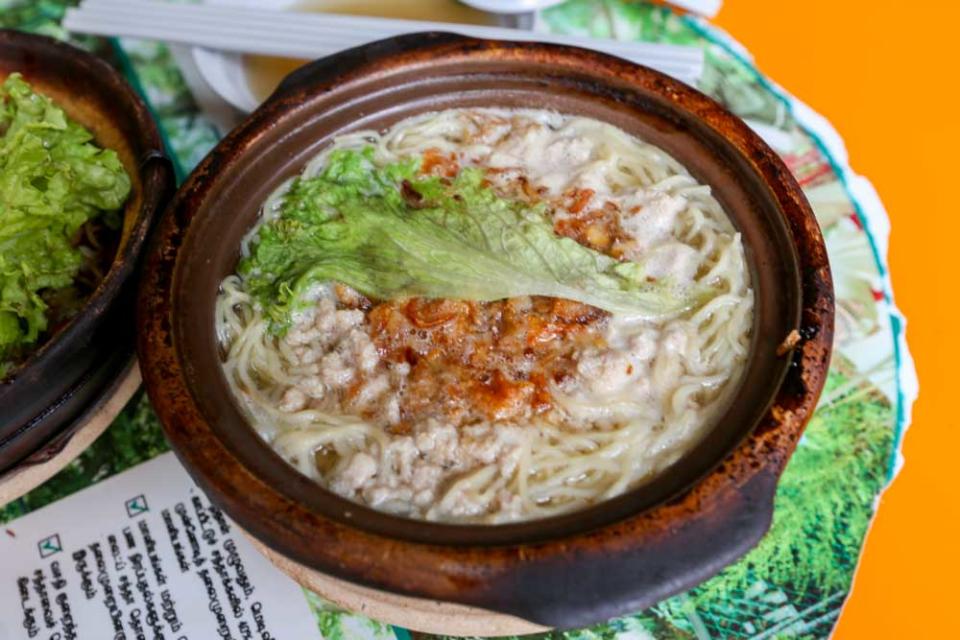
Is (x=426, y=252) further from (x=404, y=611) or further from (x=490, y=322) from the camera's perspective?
(x=404, y=611)

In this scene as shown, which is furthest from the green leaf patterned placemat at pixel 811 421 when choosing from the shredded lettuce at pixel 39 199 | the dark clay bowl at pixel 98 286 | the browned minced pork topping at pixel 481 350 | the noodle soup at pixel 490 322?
the browned minced pork topping at pixel 481 350

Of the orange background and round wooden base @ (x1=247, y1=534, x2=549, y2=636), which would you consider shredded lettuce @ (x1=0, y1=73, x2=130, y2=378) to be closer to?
round wooden base @ (x1=247, y1=534, x2=549, y2=636)

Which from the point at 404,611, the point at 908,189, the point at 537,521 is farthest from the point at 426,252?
the point at 908,189

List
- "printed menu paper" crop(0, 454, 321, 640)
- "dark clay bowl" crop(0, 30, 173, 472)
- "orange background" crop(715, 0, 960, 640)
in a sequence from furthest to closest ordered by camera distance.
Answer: "orange background" crop(715, 0, 960, 640) → "printed menu paper" crop(0, 454, 321, 640) → "dark clay bowl" crop(0, 30, 173, 472)

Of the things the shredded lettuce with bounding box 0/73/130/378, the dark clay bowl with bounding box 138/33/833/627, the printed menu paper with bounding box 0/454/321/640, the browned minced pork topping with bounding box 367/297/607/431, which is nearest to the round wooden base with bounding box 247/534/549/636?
the dark clay bowl with bounding box 138/33/833/627

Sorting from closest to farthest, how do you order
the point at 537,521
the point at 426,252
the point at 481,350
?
the point at 537,521
the point at 481,350
the point at 426,252
